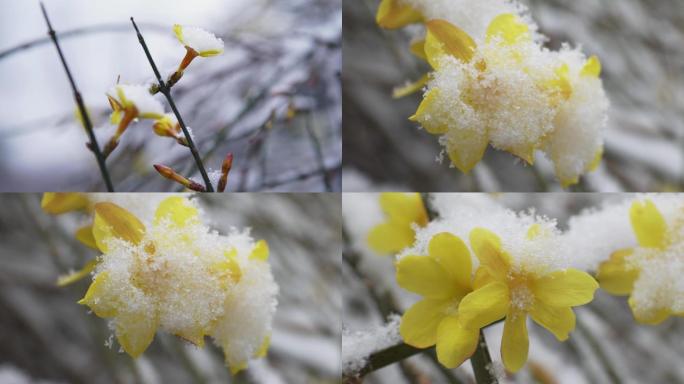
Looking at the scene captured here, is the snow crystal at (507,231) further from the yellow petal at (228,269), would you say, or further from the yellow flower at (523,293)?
the yellow petal at (228,269)

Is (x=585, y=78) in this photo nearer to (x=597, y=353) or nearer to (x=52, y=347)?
(x=597, y=353)

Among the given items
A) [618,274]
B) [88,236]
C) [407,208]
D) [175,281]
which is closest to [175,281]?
[175,281]

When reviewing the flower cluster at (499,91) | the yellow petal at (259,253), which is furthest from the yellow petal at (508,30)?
the yellow petal at (259,253)

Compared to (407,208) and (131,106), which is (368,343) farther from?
(131,106)

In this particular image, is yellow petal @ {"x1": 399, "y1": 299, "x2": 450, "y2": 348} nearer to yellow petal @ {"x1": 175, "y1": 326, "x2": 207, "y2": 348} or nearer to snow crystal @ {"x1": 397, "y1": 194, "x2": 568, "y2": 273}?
snow crystal @ {"x1": 397, "y1": 194, "x2": 568, "y2": 273}

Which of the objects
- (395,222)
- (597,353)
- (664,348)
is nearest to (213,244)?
(395,222)
